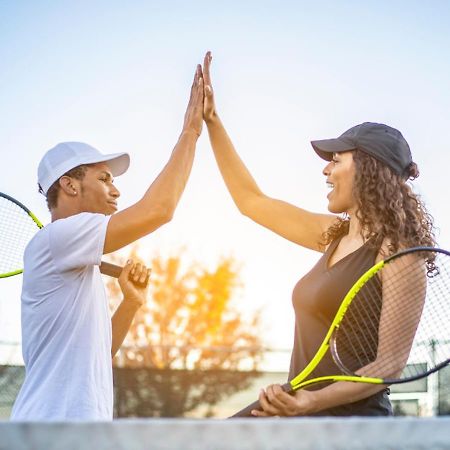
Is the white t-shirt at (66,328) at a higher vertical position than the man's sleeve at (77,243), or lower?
lower

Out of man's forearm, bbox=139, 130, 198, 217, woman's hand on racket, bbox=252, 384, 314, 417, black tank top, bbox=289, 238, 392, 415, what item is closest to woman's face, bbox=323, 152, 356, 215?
black tank top, bbox=289, 238, 392, 415

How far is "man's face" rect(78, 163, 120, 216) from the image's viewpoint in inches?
107

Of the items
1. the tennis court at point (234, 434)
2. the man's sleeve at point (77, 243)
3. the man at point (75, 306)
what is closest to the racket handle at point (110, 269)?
the man at point (75, 306)

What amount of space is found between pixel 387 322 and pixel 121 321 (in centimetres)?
97

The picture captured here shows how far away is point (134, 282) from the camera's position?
2.76 meters

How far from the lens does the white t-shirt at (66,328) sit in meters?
2.29

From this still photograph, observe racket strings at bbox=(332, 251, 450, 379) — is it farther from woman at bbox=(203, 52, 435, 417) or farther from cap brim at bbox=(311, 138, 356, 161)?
cap brim at bbox=(311, 138, 356, 161)

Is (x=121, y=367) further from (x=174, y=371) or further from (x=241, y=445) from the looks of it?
(x=241, y=445)

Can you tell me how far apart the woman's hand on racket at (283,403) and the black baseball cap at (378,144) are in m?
0.80

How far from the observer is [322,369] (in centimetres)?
252

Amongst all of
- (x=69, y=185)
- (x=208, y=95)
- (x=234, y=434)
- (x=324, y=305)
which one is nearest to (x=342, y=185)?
(x=324, y=305)

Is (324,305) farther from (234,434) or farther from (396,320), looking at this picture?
(234,434)

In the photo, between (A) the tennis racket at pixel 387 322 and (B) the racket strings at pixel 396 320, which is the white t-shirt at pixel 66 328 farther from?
(B) the racket strings at pixel 396 320

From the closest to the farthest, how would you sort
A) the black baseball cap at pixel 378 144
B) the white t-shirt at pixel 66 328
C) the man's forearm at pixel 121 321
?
the white t-shirt at pixel 66 328 < the black baseball cap at pixel 378 144 < the man's forearm at pixel 121 321
